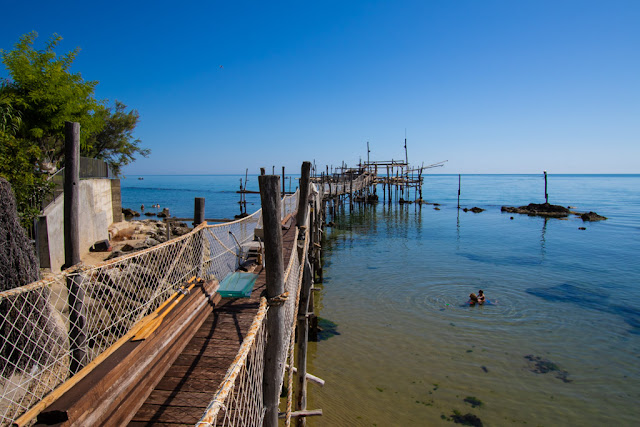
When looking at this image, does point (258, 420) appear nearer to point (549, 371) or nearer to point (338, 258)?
point (549, 371)

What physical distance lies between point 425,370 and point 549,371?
8.56ft

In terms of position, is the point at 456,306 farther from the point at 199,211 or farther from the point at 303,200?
the point at 199,211

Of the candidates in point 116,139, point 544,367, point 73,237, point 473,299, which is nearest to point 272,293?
point 73,237

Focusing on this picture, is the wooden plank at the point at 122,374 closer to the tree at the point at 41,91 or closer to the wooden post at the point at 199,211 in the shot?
the wooden post at the point at 199,211

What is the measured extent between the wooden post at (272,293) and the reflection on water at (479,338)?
3.55m

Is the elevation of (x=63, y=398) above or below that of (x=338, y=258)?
A: above

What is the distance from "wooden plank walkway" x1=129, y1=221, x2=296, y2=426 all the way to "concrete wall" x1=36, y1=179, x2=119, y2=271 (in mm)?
6747

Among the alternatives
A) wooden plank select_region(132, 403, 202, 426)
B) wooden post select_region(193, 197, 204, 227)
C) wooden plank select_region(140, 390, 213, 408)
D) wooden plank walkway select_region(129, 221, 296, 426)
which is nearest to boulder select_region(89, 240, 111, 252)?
wooden post select_region(193, 197, 204, 227)

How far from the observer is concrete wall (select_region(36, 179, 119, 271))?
927 cm

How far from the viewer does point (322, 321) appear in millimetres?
9930

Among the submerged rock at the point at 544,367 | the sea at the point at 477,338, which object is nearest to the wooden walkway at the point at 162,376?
the sea at the point at 477,338

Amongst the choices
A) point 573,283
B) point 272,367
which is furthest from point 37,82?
point 573,283

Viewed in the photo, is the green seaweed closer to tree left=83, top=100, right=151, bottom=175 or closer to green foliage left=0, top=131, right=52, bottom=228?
green foliage left=0, top=131, right=52, bottom=228

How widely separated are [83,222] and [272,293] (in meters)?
12.3
